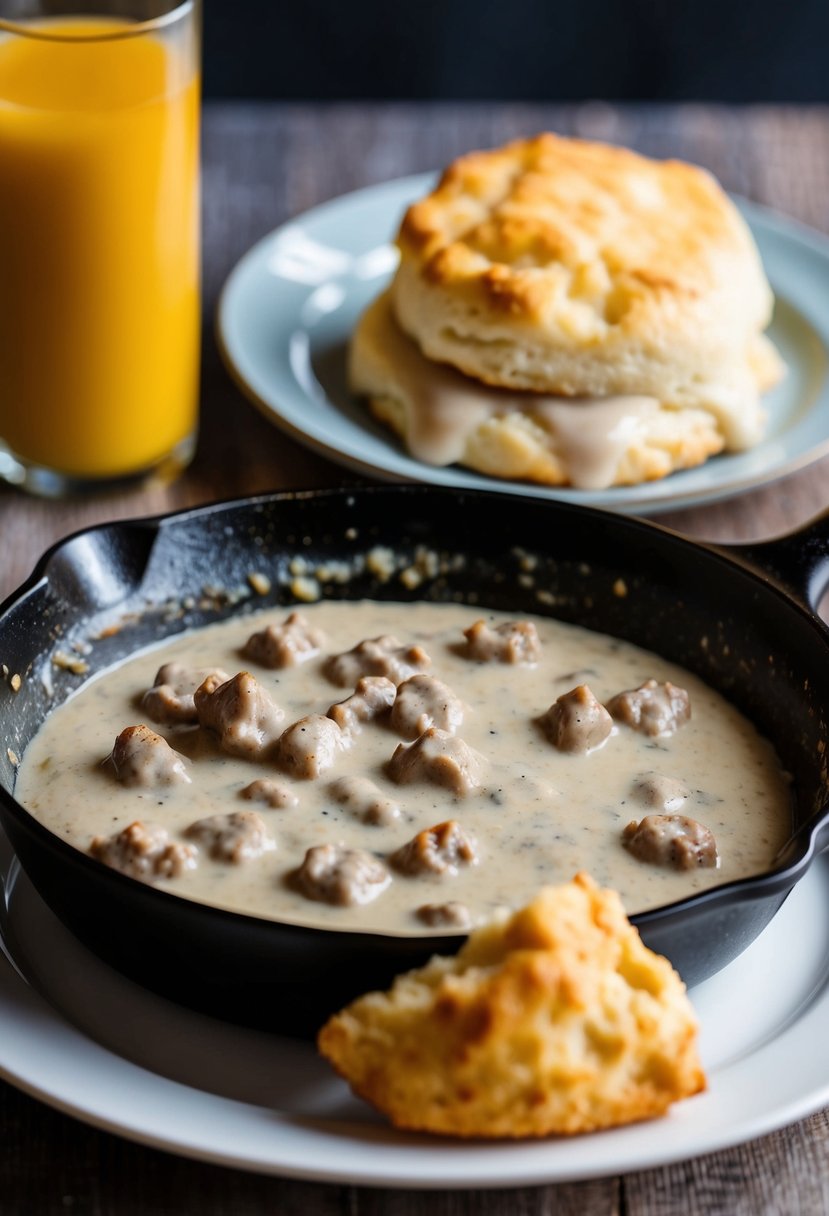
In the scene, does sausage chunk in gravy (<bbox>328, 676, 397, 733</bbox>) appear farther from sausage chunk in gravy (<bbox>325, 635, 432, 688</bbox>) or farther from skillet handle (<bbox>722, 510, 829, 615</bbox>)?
skillet handle (<bbox>722, 510, 829, 615</bbox>)

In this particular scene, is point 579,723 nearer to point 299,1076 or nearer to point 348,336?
point 299,1076

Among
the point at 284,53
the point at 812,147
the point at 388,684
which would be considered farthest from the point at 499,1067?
the point at 284,53

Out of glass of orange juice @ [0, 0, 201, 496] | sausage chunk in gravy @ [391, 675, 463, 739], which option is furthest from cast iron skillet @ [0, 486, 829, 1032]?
glass of orange juice @ [0, 0, 201, 496]

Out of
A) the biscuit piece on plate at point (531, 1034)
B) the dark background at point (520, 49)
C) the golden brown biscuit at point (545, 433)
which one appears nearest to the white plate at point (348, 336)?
the golden brown biscuit at point (545, 433)

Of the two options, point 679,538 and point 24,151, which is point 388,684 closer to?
point 679,538

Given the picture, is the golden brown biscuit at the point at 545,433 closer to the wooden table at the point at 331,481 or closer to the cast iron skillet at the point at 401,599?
the wooden table at the point at 331,481
